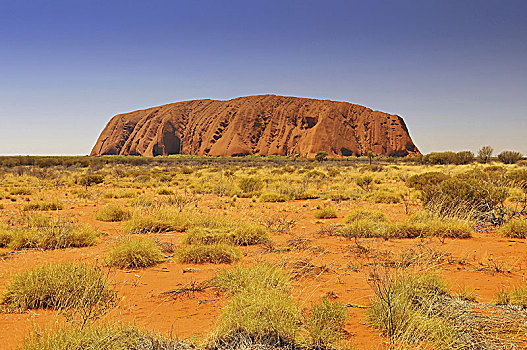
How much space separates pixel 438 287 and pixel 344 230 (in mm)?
3973

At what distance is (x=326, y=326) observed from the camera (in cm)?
310

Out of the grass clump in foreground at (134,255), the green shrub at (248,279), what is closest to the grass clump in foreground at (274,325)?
the green shrub at (248,279)

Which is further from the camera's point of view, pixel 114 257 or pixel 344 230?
pixel 344 230

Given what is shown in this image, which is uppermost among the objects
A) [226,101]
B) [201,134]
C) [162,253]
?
[226,101]

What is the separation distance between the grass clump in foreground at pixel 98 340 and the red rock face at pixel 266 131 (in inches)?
3809

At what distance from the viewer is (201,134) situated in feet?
393

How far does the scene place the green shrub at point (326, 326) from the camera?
9.69ft

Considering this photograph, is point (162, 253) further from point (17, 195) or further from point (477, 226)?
point (17, 195)

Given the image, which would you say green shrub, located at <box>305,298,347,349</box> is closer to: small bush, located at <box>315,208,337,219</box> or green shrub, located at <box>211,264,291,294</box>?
green shrub, located at <box>211,264,291,294</box>

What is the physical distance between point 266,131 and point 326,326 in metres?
111

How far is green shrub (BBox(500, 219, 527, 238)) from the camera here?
7434 millimetres

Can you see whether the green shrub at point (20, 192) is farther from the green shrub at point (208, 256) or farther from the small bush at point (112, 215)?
the green shrub at point (208, 256)

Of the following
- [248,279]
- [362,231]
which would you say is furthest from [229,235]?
[362,231]

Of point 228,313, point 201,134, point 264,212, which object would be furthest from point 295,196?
point 201,134
